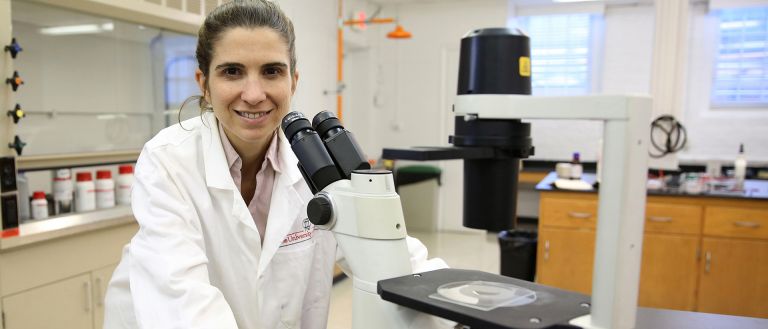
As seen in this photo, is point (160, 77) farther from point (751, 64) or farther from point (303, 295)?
point (751, 64)

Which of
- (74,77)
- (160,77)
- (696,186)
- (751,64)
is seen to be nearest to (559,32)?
(751,64)

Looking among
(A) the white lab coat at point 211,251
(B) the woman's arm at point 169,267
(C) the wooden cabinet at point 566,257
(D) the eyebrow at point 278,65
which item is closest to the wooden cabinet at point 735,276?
(C) the wooden cabinet at point 566,257

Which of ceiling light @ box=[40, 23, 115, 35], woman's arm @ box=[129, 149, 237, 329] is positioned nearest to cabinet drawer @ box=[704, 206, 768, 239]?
woman's arm @ box=[129, 149, 237, 329]

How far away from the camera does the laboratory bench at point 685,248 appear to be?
9.43 ft

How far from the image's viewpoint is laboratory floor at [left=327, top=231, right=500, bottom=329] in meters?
3.38

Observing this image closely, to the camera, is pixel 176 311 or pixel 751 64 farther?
pixel 751 64

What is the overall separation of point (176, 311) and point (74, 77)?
2225 millimetres

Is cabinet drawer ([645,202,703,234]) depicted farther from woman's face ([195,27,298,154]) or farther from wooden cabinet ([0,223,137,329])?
wooden cabinet ([0,223,137,329])

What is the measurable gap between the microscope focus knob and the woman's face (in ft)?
1.07

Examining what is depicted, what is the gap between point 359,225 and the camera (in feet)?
2.60

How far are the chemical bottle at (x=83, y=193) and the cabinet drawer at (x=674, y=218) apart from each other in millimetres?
2896

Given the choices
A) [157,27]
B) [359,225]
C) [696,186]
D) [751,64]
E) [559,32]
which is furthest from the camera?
[559,32]

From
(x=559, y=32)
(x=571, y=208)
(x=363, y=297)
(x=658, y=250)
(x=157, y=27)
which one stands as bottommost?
(x=658, y=250)

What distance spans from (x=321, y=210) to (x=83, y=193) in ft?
6.55
